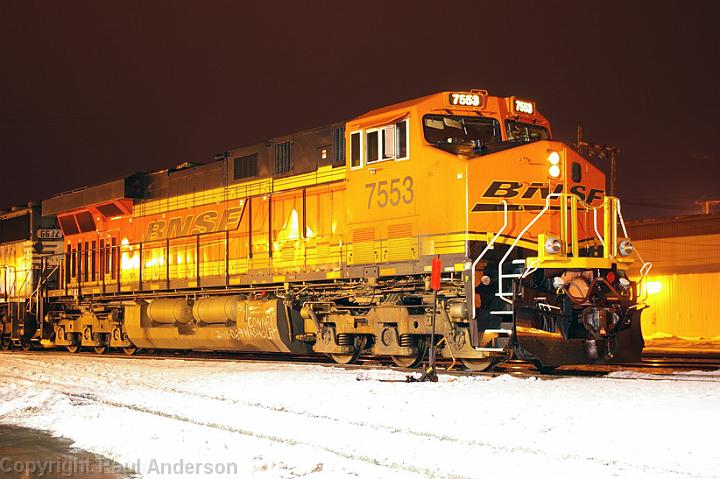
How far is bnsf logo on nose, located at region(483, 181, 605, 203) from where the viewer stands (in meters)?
12.4

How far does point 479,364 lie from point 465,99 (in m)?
4.13

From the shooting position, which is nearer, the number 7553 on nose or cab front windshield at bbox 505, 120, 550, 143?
the number 7553 on nose

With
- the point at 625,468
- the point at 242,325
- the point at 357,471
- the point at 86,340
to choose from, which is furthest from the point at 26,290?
the point at 625,468

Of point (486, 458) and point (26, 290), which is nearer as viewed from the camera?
point (486, 458)

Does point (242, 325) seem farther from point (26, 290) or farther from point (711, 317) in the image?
point (711, 317)

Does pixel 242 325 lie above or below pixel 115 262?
below

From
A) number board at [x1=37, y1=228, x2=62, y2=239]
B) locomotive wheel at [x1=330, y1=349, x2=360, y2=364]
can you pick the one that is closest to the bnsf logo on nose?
locomotive wheel at [x1=330, y1=349, x2=360, y2=364]

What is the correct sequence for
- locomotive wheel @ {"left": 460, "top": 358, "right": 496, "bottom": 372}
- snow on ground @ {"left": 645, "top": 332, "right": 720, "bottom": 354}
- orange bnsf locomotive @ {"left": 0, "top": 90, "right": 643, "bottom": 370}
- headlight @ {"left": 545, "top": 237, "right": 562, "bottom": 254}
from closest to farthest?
headlight @ {"left": 545, "top": 237, "right": 562, "bottom": 254} → orange bnsf locomotive @ {"left": 0, "top": 90, "right": 643, "bottom": 370} → locomotive wheel @ {"left": 460, "top": 358, "right": 496, "bottom": 372} → snow on ground @ {"left": 645, "top": 332, "right": 720, "bottom": 354}

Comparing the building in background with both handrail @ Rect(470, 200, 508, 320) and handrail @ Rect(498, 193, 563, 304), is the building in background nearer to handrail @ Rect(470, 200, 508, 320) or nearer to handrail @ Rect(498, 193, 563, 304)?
handrail @ Rect(498, 193, 563, 304)

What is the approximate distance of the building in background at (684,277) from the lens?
2981cm

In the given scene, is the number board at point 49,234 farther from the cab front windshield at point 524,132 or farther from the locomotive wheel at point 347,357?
the cab front windshield at point 524,132

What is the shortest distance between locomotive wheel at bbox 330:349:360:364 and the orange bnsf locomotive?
48 millimetres

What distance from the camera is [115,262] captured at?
69.4ft

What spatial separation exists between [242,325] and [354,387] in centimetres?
622
